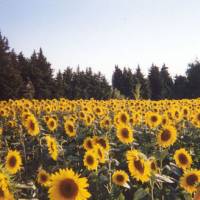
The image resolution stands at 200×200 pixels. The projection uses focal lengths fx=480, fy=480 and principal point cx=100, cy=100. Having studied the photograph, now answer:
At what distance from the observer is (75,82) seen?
40.5 metres

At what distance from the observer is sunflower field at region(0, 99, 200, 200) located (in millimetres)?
3926

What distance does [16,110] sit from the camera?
11891mm

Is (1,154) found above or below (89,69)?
below

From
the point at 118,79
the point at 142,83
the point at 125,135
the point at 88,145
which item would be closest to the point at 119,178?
the point at 88,145

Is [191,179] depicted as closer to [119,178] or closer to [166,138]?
[119,178]

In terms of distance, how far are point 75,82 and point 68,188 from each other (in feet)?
123

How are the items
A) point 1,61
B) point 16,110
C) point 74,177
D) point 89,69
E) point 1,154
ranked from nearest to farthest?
point 74,177 → point 1,154 → point 16,110 → point 1,61 → point 89,69

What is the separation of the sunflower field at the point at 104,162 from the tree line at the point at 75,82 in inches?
306

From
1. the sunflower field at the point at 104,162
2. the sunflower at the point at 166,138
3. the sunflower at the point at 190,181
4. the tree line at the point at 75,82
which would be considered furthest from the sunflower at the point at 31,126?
the tree line at the point at 75,82

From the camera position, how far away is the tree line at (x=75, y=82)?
27231 millimetres

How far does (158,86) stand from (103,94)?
655 inches

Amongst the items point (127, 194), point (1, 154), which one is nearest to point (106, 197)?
point (127, 194)

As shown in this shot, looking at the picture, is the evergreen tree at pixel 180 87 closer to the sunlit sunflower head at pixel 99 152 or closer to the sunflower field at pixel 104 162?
the sunflower field at pixel 104 162

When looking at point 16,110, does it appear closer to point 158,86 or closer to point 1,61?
point 1,61
